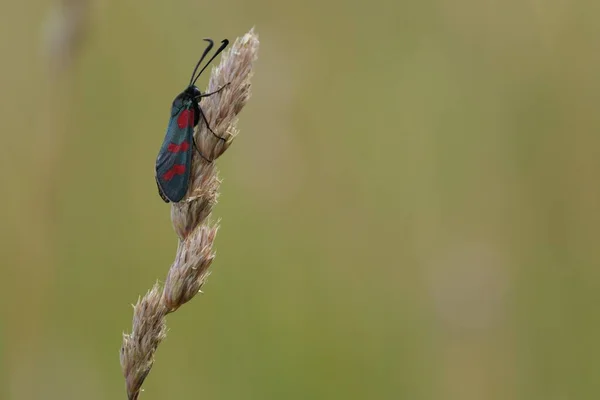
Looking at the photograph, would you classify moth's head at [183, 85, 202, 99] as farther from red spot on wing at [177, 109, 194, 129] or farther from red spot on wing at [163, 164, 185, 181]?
red spot on wing at [163, 164, 185, 181]

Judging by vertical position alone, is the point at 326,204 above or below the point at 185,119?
below

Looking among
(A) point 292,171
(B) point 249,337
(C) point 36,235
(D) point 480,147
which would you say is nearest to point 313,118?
(A) point 292,171

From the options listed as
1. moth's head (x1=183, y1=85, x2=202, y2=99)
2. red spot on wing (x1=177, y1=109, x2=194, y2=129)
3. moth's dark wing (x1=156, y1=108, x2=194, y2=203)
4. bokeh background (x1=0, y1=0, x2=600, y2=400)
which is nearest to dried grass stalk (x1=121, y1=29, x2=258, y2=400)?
moth's dark wing (x1=156, y1=108, x2=194, y2=203)

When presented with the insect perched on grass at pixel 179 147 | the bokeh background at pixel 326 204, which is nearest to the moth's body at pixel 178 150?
the insect perched on grass at pixel 179 147

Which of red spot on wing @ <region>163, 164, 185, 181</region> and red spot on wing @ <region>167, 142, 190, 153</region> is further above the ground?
red spot on wing @ <region>167, 142, 190, 153</region>

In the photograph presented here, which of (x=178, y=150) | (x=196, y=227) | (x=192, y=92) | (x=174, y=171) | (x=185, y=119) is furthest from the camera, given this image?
(x=192, y=92)

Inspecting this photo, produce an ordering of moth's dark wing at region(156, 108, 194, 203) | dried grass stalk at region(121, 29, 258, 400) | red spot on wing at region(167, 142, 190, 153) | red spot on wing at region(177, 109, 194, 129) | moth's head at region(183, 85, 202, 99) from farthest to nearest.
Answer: moth's head at region(183, 85, 202, 99) → red spot on wing at region(177, 109, 194, 129) → red spot on wing at region(167, 142, 190, 153) → moth's dark wing at region(156, 108, 194, 203) → dried grass stalk at region(121, 29, 258, 400)

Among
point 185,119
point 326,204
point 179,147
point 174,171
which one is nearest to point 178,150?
point 179,147

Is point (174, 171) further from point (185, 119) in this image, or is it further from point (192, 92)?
point (192, 92)
